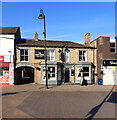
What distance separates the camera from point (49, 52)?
60.1 ft

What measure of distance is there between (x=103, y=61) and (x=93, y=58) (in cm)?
186

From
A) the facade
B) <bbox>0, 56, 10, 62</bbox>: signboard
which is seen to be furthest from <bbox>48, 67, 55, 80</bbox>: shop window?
<bbox>0, 56, 10, 62</bbox>: signboard

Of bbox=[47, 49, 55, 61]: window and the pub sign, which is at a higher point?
bbox=[47, 49, 55, 61]: window

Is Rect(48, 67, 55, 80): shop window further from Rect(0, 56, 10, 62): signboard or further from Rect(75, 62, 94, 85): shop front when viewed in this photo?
Rect(0, 56, 10, 62): signboard

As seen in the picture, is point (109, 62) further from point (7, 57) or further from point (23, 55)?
point (7, 57)

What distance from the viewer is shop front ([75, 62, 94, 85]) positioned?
1756 centimetres

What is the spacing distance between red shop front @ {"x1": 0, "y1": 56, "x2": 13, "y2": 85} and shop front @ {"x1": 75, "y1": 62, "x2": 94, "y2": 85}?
9561 millimetres

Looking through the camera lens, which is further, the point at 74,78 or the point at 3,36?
the point at 74,78

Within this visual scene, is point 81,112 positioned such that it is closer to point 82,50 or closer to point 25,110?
point 25,110

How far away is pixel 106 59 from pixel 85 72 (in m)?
3.63

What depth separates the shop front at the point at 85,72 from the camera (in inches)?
691

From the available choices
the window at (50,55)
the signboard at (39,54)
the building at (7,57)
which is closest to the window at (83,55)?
the window at (50,55)

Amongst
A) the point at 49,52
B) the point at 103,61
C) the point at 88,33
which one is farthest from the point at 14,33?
the point at 103,61

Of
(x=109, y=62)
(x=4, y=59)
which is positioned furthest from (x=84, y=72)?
(x=4, y=59)
